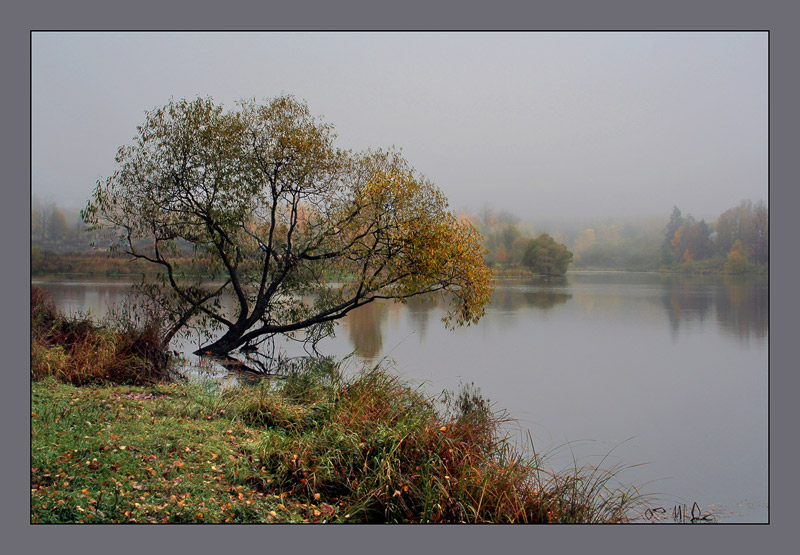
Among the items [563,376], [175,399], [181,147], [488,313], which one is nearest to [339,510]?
[175,399]

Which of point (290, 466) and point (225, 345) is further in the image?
point (225, 345)

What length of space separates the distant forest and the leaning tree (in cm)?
59

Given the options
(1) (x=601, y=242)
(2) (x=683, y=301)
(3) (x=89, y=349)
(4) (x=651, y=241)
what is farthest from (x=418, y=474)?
(2) (x=683, y=301)

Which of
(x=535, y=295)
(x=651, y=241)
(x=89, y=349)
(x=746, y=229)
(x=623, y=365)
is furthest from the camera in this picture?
(x=535, y=295)

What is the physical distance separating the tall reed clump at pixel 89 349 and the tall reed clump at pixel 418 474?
2.58m

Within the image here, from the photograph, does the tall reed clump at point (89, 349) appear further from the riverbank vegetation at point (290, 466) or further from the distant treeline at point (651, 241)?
the distant treeline at point (651, 241)

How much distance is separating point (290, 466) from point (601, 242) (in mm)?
9050

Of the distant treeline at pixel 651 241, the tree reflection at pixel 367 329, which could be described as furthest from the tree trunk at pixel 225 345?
the distant treeline at pixel 651 241

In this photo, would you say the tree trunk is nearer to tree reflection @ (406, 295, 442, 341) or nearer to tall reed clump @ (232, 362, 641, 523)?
tree reflection @ (406, 295, 442, 341)

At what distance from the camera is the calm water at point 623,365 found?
5.73 meters

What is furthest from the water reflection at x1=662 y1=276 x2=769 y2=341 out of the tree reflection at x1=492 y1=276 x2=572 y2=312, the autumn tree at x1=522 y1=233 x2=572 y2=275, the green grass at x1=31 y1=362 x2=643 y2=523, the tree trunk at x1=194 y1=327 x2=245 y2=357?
the tree trunk at x1=194 y1=327 x2=245 y2=357

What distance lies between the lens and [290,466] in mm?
4254

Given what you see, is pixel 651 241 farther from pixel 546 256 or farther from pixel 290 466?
pixel 290 466

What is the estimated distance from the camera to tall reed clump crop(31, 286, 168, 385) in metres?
6.51
